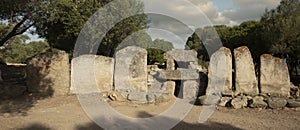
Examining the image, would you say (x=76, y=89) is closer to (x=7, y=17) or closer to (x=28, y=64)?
(x=28, y=64)

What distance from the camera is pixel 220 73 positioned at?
1112cm

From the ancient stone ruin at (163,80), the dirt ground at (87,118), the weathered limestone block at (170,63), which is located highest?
the weathered limestone block at (170,63)

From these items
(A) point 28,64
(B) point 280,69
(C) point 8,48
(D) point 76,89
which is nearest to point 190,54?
(B) point 280,69

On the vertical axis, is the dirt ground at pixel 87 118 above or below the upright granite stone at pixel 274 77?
below

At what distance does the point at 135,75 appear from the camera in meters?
12.2

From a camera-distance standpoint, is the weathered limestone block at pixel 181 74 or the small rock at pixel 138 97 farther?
the weathered limestone block at pixel 181 74

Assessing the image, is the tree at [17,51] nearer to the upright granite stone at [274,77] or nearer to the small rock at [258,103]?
the upright granite stone at [274,77]

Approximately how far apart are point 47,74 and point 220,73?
7.01 m

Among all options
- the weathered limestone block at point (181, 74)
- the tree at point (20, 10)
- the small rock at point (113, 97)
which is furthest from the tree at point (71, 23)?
the weathered limestone block at point (181, 74)

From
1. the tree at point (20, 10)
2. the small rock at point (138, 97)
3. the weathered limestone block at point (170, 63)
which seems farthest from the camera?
the weathered limestone block at point (170, 63)

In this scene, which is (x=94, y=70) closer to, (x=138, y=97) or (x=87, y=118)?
(x=138, y=97)

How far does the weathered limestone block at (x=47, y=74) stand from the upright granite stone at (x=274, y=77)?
8.06 m

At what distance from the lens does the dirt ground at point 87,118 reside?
7293mm

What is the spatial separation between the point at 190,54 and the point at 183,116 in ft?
22.8
